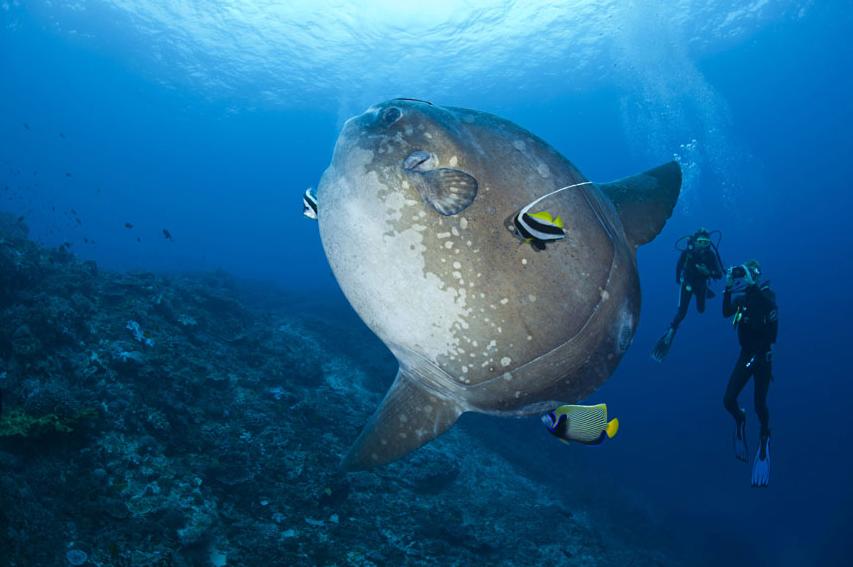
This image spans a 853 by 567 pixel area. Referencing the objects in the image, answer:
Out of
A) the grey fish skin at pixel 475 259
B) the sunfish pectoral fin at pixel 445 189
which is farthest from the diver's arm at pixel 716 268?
the sunfish pectoral fin at pixel 445 189

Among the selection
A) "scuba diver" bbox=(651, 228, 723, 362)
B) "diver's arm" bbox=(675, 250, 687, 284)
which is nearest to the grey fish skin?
"scuba diver" bbox=(651, 228, 723, 362)

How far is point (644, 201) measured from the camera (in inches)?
98.0

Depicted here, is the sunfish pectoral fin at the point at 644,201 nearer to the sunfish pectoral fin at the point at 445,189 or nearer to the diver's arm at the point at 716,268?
the sunfish pectoral fin at the point at 445,189

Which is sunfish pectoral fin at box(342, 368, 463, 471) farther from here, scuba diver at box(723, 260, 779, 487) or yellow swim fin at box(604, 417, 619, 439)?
scuba diver at box(723, 260, 779, 487)

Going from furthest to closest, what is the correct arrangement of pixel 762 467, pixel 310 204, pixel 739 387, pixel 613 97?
1. pixel 613 97
2. pixel 739 387
3. pixel 762 467
4. pixel 310 204

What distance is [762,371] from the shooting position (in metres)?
7.33

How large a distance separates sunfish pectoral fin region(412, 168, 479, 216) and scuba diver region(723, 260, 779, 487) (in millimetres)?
6966

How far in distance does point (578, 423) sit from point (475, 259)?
1.65 m

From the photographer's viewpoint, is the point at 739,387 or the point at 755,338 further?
the point at 739,387

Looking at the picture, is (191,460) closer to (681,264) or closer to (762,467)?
(762,467)

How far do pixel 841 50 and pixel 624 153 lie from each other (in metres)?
46.3

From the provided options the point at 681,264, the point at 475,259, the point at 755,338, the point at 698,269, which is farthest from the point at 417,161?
the point at 681,264

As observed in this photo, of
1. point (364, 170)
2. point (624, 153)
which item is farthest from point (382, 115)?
point (624, 153)

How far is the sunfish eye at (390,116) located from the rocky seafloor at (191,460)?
3820mm
